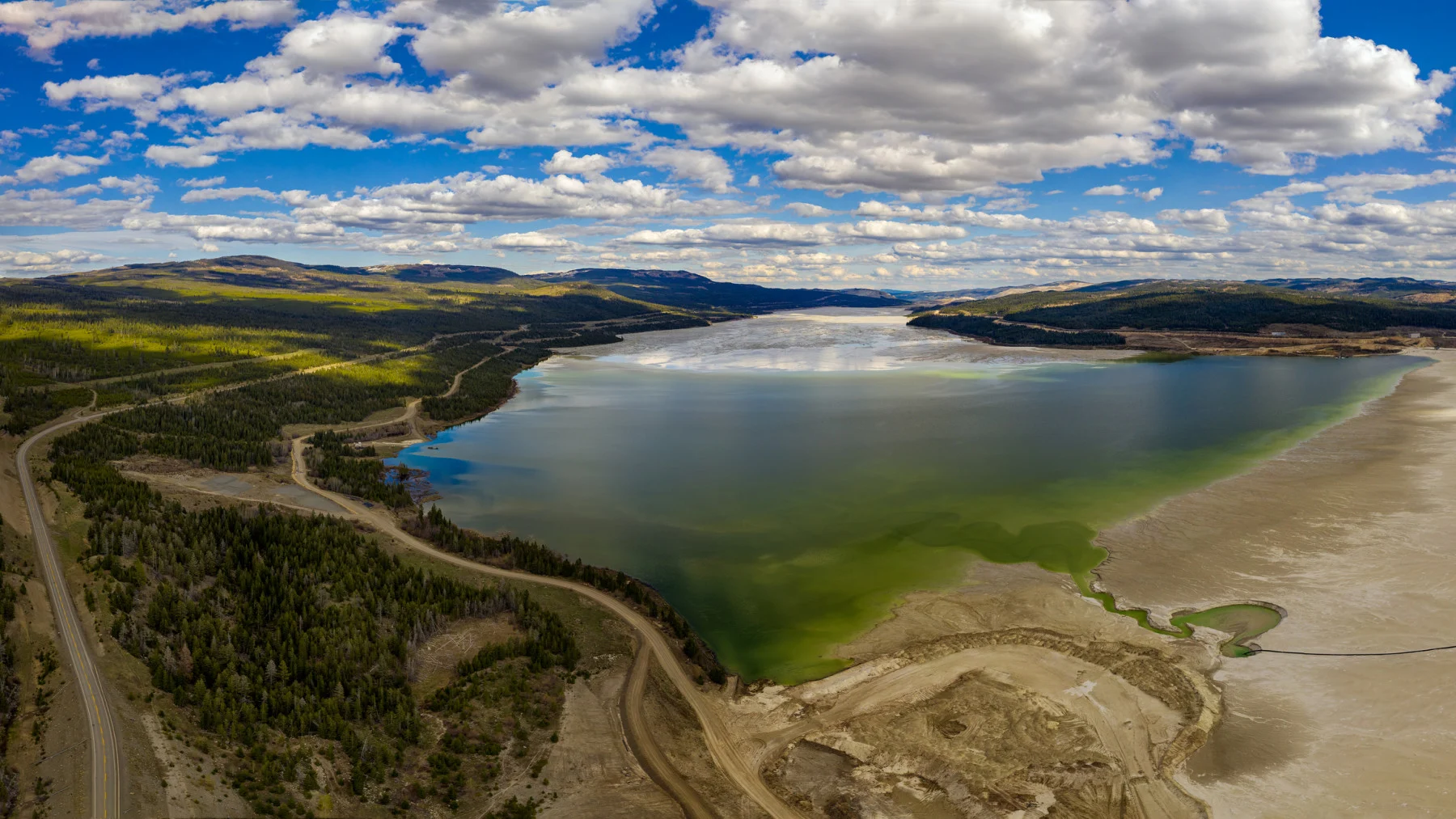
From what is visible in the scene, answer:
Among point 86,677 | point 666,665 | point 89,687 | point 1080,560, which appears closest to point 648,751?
point 666,665

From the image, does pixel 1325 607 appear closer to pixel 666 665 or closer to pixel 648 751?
pixel 666 665

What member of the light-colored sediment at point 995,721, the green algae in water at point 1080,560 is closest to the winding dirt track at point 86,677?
the light-colored sediment at point 995,721

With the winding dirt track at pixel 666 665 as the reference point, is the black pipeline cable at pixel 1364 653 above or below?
above

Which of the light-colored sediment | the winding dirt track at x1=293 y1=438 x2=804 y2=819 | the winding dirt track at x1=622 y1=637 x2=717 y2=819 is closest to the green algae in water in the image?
the light-colored sediment

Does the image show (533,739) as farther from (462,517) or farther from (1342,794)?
(462,517)

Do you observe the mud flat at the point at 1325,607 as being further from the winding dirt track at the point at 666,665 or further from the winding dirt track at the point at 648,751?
the winding dirt track at the point at 648,751

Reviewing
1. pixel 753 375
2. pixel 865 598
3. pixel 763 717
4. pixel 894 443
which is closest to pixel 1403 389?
pixel 894 443
